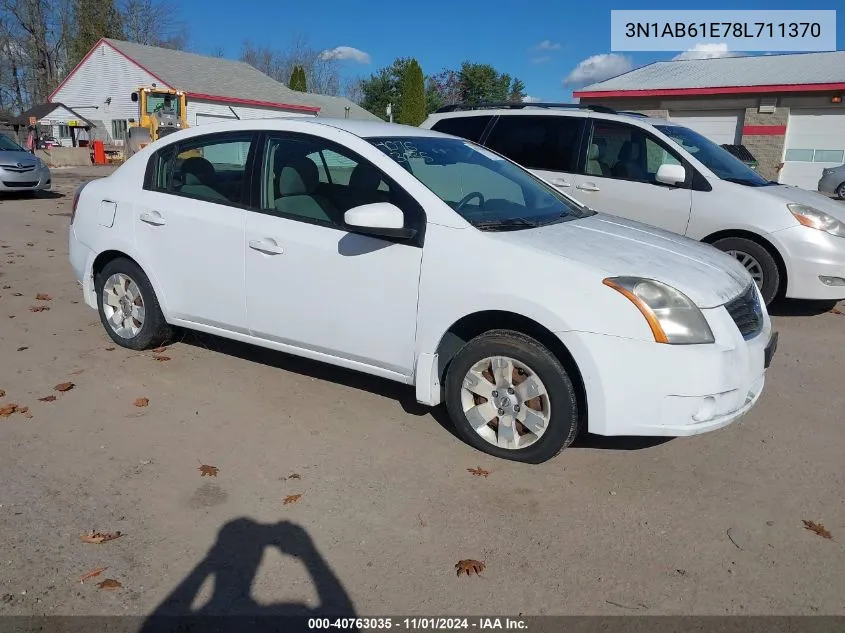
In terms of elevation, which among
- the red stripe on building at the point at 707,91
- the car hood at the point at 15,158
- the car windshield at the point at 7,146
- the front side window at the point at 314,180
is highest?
the red stripe on building at the point at 707,91

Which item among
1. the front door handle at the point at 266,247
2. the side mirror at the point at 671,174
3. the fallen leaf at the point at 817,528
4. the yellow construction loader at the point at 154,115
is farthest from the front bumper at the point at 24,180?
the fallen leaf at the point at 817,528

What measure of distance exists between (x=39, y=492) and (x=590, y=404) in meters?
2.71

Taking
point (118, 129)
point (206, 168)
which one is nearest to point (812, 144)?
point (206, 168)

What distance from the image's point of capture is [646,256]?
363 cm

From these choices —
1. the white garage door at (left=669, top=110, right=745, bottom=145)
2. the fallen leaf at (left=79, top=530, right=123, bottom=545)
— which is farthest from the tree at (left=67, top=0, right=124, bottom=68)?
the fallen leaf at (left=79, top=530, right=123, bottom=545)

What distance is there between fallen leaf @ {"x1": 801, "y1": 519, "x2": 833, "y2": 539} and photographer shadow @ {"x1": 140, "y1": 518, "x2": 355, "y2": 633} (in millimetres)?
2123

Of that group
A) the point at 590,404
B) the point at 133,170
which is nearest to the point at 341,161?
the point at 133,170

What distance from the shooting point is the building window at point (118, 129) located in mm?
37750

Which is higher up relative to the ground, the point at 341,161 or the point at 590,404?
the point at 341,161

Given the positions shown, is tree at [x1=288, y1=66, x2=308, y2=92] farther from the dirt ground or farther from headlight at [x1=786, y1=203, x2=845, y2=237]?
the dirt ground

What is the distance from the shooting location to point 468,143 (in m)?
4.97

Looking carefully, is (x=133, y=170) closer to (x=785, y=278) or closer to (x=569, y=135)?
(x=569, y=135)

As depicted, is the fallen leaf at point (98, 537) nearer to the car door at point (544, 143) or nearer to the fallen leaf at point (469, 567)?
the fallen leaf at point (469, 567)

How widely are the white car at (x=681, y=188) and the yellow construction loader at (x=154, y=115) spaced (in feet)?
67.0
